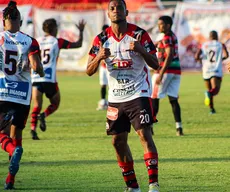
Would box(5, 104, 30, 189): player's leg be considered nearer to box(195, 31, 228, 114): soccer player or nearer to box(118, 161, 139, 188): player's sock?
box(118, 161, 139, 188): player's sock

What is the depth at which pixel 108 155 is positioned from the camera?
523 inches

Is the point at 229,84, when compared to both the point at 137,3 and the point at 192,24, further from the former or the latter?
the point at 137,3

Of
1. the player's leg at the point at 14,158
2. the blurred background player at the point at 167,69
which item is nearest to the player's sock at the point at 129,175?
the player's leg at the point at 14,158

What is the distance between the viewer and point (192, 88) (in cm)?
3123

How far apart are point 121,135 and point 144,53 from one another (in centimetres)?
101

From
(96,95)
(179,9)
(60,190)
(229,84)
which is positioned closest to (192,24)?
(179,9)

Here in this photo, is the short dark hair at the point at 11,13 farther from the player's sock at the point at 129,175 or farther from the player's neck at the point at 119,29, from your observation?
the player's sock at the point at 129,175

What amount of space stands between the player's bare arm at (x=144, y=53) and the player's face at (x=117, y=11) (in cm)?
33

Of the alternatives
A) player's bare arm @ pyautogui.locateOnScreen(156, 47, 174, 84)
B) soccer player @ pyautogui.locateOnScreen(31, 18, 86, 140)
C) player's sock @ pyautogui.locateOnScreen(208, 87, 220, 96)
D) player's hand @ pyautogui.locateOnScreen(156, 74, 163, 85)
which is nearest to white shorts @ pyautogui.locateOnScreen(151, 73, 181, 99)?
player's hand @ pyautogui.locateOnScreen(156, 74, 163, 85)

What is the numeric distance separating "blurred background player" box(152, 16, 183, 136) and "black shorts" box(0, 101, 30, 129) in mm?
5577

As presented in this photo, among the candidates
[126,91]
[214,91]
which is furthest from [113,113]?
[214,91]

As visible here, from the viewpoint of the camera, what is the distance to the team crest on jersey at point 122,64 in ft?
31.0

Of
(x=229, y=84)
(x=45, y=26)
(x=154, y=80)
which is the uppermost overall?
(x=45, y=26)

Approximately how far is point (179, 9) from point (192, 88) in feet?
32.1
